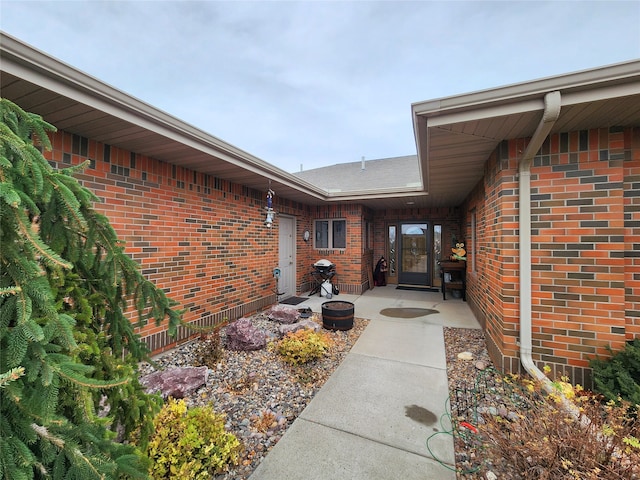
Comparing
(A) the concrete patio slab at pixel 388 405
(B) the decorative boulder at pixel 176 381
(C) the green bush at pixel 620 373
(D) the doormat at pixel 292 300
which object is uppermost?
(C) the green bush at pixel 620 373

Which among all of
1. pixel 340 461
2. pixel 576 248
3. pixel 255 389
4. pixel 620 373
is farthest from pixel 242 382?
pixel 576 248

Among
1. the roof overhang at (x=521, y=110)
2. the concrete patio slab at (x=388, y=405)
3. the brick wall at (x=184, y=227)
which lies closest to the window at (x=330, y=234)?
the brick wall at (x=184, y=227)

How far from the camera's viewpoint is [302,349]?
337 centimetres

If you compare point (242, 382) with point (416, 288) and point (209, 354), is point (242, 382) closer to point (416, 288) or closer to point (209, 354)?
point (209, 354)

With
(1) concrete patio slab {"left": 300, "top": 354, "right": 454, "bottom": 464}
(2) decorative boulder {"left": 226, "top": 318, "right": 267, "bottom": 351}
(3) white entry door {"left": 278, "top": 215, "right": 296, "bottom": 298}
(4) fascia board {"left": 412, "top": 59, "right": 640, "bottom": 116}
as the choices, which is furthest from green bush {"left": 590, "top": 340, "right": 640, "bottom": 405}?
(3) white entry door {"left": 278, "top": 215, "right": 296, "bottom": 298}

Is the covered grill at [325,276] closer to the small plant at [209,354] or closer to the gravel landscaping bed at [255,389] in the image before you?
the gravel landscaping bed at [255,389]

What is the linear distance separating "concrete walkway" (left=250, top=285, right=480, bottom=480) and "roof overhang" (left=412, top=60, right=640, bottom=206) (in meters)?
2.76

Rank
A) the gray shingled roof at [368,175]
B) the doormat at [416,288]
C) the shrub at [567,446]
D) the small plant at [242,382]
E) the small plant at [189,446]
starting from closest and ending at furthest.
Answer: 1. the shrub at [567,446]
2. the small plant at [189,446]
3. the small plant at [242,382]
4. the doormat at [416,288]
5. the gray shingled roof at [368,175]

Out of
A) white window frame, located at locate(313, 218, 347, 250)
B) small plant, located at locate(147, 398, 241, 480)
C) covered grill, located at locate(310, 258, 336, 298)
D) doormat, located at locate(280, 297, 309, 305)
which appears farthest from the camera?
white window frame, located at locate(313, 218, 347, 250)

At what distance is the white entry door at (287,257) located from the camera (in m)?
6.87

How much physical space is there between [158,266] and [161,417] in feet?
7.65

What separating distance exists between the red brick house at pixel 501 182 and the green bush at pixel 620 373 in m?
0.17

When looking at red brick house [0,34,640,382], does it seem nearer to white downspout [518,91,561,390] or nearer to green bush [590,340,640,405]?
white downspout [518,91,561,390]

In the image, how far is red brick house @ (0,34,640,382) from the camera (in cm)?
224
